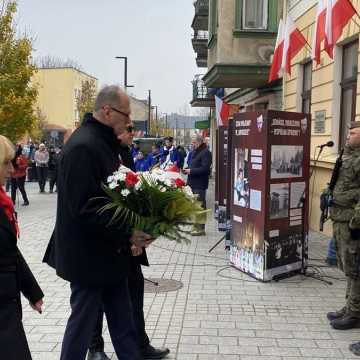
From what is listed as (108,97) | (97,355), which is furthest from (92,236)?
(97,355)

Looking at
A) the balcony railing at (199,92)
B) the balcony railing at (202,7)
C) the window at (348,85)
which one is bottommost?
the window at (348,85)

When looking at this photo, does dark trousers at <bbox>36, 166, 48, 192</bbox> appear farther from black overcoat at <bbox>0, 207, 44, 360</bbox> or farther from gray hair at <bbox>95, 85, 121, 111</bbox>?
black overcoat at <bbox>0, 207, 44, 360</bbox>

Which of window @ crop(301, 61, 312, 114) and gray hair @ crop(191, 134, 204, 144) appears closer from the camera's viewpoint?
gray hair @ crop(191, 134, 204, 144)

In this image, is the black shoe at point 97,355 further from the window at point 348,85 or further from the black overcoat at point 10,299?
the window at point 348,85

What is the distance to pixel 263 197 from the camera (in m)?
6.25

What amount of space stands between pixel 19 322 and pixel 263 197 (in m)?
3.93

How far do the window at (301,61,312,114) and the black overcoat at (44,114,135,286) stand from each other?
8.42 m

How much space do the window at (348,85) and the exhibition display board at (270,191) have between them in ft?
8.06

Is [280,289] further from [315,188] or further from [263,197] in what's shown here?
[315,188]

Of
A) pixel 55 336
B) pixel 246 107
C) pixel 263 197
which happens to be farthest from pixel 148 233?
pixel 246 107

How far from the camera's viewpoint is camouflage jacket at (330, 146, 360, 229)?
475 cm

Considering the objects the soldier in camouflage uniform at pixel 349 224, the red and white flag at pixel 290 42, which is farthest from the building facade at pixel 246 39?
the soldier in camouflage uniform at pixel 349 224

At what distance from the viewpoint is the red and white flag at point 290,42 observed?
9.41 metres

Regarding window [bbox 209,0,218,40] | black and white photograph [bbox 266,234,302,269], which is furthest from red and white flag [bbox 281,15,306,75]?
window [bbox 209,0,218,40]
